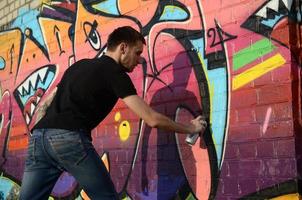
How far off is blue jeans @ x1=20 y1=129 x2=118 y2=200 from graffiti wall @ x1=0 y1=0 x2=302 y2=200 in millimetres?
786

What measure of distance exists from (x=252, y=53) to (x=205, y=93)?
1.81 feet

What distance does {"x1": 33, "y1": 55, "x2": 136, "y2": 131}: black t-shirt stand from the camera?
343 cm

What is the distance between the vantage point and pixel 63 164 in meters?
3.49

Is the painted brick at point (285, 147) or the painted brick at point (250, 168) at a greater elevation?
the painted brick at point (285, 147)

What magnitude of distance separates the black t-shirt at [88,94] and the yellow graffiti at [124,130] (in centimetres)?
141

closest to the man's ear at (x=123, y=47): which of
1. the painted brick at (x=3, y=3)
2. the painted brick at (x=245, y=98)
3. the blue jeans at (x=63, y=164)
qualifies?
the blue jeans at (x=63, y=164)

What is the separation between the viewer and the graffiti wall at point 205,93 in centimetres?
365

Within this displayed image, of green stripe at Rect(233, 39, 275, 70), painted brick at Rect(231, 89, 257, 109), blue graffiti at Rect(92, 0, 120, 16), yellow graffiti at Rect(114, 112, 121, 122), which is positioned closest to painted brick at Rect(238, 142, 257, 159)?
painted brick at Rect(231, 89, 257, 109)

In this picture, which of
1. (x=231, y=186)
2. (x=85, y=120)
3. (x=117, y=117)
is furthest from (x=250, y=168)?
(x=117, y=117)

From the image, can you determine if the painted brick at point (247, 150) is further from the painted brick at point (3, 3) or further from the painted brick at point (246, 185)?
the painted brick at point (3, 3)

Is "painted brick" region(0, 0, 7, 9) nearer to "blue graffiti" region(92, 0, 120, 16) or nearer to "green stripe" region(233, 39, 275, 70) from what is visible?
"blue graffiti" region(92, 0, 120, 16)

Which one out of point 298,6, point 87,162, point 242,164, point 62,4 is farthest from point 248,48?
point 62,4

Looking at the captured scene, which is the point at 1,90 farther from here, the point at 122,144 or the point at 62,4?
the point at 122,144

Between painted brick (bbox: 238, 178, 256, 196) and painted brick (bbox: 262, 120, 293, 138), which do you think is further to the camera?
painted brick (bbox: 238, 178, 256, 196)
